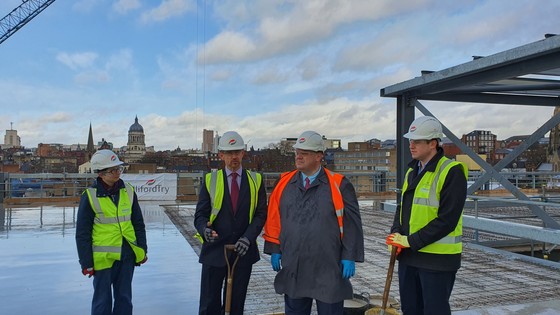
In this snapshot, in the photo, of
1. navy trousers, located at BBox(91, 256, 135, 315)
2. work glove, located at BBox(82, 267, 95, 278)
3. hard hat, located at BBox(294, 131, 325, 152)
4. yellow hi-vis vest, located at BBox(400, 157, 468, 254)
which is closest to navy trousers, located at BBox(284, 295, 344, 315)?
yellow hi-vis vest, located at BBox(400, 157, 468, 254)

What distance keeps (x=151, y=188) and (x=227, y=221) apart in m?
15.9

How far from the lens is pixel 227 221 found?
13.8 feet

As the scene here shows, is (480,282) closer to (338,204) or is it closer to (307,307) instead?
(307,307)

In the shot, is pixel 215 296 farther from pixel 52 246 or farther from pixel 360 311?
pixel 52 246

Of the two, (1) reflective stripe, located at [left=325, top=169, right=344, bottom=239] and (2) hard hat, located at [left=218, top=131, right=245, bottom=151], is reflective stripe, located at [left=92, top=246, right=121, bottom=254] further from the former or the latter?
(1) reflective stripe, located at [left=325, top=169, right=344, bottom=239]

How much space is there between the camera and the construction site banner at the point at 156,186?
1923 cm

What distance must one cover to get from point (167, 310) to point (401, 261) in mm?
2760

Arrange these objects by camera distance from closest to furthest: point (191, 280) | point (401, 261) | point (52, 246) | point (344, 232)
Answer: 1. point (344, 232)
2. point (401, 261)
3. point (191, 280)
4. point (52, 246)

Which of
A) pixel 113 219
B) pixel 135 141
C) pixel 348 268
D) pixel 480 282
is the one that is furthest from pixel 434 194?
pixel 135 141

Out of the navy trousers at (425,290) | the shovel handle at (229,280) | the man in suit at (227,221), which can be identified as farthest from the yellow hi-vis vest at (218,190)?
the navy trousers at (425,290)

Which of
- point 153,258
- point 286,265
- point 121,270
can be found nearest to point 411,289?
point 286,265

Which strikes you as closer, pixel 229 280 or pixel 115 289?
pixel 229 280

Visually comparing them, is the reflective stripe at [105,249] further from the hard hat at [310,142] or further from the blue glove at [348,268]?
the blue glove at [348,268]

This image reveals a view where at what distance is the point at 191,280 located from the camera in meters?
6.57
